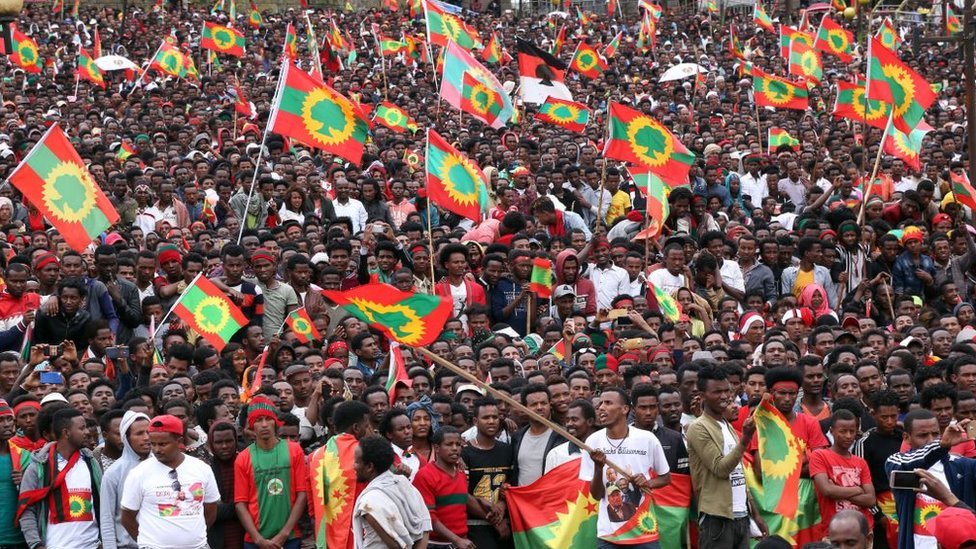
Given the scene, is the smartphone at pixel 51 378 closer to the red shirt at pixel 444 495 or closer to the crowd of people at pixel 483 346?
the crowd of people at pixel 483 346

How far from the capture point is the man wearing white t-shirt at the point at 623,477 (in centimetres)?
912

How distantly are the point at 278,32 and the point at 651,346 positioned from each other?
26.4 m

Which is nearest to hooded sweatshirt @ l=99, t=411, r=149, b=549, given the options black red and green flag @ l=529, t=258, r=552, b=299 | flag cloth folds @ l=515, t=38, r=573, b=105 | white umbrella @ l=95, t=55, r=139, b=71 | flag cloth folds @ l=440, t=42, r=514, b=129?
black red and green flag @ l=529, t=258, r=552, b=299

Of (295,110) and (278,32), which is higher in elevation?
(295,110)

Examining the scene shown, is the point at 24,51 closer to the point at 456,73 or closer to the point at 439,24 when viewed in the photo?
the point at 439,24

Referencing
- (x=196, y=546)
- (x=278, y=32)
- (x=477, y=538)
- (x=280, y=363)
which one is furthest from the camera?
(x=278, y=32)

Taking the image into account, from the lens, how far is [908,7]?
4238 centimetres

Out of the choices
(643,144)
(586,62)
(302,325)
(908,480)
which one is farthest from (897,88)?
(908,480)

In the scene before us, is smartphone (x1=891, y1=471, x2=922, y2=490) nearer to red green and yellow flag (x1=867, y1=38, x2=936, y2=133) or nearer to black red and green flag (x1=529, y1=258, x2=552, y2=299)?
black red and green flag (x1=529, y1=258, x2=552, y2=299)

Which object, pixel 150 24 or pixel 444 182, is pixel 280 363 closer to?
pixel 444 182

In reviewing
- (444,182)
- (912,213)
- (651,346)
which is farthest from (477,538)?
(912,213)

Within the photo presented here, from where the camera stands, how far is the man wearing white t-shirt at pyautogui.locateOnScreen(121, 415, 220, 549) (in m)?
8.86

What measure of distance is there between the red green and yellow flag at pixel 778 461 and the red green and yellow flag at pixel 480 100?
8.23 metres

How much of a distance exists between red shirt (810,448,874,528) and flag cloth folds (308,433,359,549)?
2576mm
